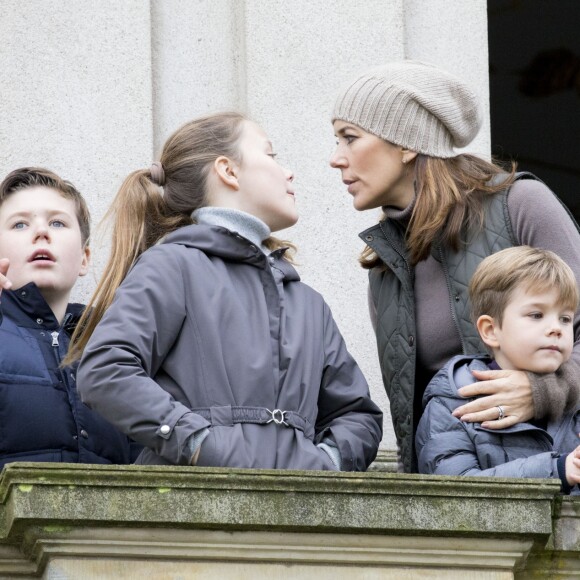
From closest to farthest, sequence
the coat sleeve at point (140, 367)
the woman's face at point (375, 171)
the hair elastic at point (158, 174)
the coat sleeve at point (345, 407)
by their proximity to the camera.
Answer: the coat sleeve at point (140, 367), the coat sleeve at point (345, 407), the hair elastic at point (158, 174), the woman's face at point (375, 171)

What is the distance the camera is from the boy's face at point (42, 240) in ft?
18.3

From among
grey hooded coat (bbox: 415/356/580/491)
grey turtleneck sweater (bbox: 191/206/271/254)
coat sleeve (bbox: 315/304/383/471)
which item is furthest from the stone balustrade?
grey turtleneck sweater (bbox: 191/206/271/254)

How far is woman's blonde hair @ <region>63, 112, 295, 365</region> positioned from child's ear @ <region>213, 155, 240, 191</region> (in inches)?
0.7

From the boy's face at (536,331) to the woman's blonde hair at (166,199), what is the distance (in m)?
0.70

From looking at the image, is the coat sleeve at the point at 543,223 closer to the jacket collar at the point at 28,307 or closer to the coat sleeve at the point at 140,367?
the coat sleeve at the point at 140,367

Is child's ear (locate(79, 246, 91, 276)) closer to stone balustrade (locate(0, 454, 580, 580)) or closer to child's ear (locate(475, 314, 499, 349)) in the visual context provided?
child's ear (locate(475, 314, 499, 349))

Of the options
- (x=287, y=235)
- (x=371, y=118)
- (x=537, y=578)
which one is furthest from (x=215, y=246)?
(x=287, y=235)

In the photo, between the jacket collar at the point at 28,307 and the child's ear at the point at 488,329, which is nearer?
the child's ear at the point at 488,329

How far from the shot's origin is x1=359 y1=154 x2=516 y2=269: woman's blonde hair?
541cm

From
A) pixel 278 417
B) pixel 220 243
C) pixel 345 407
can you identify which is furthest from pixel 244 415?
pixel 220 243

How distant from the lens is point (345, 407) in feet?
16.6

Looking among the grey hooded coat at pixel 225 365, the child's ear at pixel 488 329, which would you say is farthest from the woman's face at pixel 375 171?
the child's ear at pixel 488 329

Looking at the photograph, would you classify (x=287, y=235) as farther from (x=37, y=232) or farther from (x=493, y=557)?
(x=493, y=557)

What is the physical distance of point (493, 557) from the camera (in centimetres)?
Result: 441
